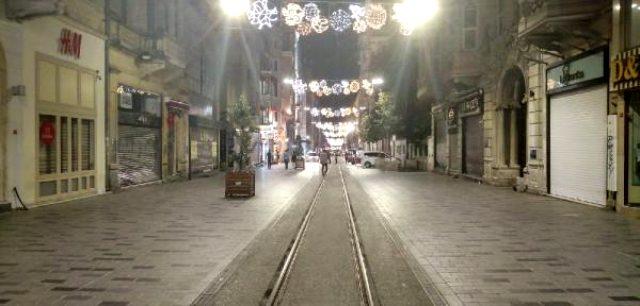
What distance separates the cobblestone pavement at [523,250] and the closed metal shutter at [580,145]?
3.02ft

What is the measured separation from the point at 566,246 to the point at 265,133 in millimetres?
62235

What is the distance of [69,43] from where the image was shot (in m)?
19.4

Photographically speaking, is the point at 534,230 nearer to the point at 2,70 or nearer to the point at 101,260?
the point at 101,260

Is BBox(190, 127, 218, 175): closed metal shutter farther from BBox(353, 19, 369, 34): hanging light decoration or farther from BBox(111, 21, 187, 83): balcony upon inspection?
BBox(353, 19, 369, 34): hanging light decoration

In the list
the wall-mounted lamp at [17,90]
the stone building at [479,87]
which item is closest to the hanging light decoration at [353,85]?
the stone building at [479,87]

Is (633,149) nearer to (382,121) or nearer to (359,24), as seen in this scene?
(359,24)

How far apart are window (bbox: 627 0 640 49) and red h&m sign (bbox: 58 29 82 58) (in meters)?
16.4

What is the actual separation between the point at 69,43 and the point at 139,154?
27.5 feet

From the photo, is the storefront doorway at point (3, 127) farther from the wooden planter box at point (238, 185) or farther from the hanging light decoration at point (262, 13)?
the hanging light decoration at point (262, 13)

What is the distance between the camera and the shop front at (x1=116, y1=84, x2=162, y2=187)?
24.8 metres

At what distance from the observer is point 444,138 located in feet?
133

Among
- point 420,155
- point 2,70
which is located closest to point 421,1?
point 2,70

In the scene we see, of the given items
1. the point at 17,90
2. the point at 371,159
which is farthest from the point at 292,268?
the point at 371,159

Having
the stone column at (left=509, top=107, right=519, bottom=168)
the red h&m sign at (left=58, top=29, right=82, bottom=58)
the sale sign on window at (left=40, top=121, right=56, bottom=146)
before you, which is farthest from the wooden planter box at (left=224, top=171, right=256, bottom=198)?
the stone column at (left=509, top=107, right=519, bottom=168)
